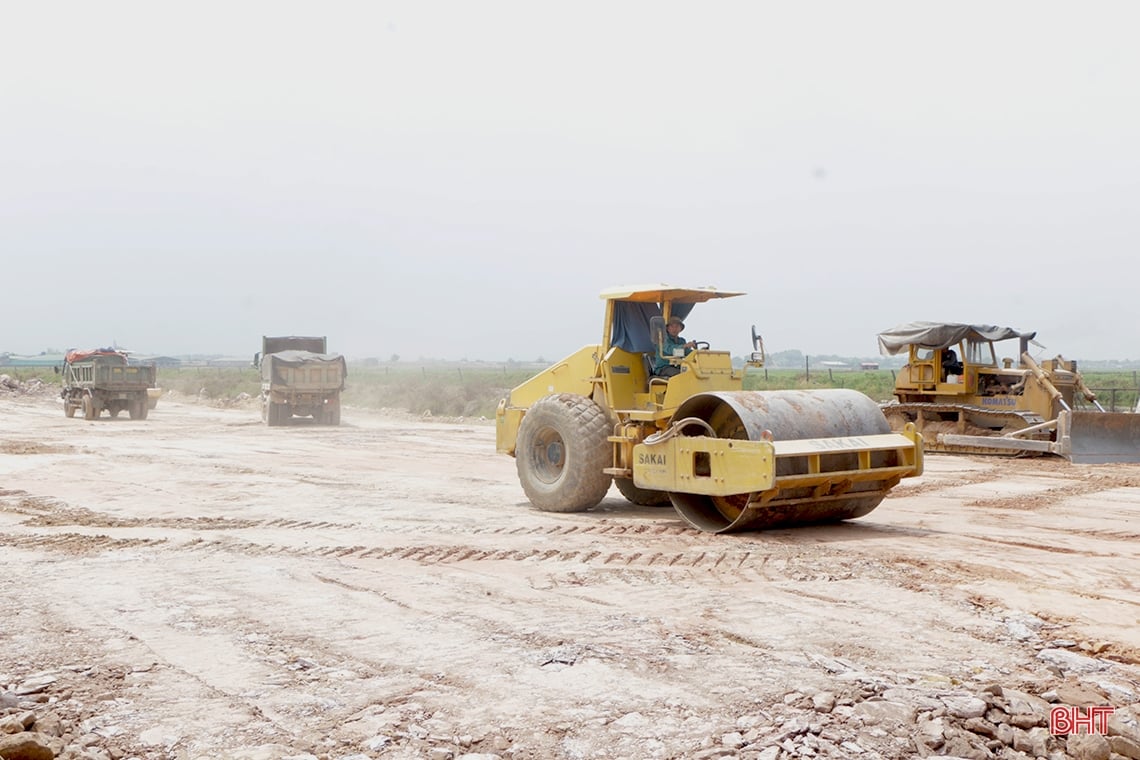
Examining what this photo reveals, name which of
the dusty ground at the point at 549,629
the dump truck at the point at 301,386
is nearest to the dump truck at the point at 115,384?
the dump truck at the point at 301,386

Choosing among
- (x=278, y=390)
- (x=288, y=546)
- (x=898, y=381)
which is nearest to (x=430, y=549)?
(x=288, y=546)

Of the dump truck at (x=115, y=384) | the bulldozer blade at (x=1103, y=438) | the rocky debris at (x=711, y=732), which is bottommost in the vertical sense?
the rocky debris at (x=711, y=732)

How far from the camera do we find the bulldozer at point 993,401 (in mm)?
17500

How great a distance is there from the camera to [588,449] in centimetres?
1087

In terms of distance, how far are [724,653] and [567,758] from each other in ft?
5.25

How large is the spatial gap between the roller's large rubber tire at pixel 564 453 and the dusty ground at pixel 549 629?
35cm

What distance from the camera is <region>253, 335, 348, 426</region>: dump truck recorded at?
2791cm

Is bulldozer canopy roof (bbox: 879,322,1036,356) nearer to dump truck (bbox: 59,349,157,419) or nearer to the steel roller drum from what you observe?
the steel roller drum

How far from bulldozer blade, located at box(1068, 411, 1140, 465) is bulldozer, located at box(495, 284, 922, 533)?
27.5 feet

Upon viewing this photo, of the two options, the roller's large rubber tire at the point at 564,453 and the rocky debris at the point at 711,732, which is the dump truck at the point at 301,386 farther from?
the rocky debris at the point at 711,732

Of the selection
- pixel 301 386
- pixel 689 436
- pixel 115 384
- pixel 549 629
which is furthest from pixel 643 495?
pixel 115 384

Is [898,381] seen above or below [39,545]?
above

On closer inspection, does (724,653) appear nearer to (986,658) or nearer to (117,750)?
(986,658)

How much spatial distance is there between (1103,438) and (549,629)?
1414 centimetres
